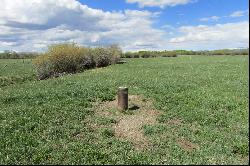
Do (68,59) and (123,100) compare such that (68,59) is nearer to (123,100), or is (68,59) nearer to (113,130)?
(123,100)

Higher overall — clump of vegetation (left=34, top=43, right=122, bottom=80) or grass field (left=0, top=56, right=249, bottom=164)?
clump of vegetation (left=34, top=43, right=122, bottom=80)

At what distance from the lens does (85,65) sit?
50344 millimetres

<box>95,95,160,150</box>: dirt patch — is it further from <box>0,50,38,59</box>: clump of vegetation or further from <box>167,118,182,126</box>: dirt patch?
<box>0,50,38,59</box>: clump of vegetation

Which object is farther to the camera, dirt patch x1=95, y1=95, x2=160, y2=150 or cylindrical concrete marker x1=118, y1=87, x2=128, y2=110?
cylindrical concrete marker x1=118, y1=87, x2=128, y2=110

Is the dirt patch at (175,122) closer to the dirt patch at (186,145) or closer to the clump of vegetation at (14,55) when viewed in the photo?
the dirt patch at (186,145)

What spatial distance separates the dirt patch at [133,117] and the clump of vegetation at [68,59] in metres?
23.9

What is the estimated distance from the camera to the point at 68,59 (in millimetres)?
43625

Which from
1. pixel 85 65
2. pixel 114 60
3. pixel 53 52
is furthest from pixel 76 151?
pixel 114 60

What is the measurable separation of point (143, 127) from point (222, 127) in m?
2.77

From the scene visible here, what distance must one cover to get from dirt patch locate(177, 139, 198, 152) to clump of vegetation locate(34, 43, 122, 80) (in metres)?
28.8

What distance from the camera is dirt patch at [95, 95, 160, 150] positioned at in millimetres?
10817

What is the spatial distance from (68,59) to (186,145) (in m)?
34.7

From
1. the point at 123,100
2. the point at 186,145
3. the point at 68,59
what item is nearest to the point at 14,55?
the point at 68,59

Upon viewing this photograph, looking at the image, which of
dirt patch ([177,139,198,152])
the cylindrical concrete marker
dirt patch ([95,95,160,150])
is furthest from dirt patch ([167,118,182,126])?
the cylindrical concrete marker
